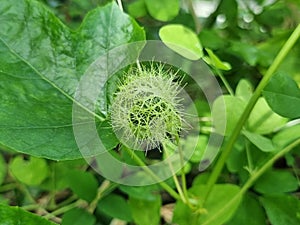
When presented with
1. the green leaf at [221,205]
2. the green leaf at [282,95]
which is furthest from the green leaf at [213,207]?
the green leaf at [282,95]

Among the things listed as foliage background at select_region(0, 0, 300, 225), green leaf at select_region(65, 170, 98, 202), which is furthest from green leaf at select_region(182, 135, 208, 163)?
green leaf at select_region(65, 170, 98, 202)

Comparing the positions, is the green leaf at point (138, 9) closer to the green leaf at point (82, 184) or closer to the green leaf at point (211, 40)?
the green leaf at point (211, 40)

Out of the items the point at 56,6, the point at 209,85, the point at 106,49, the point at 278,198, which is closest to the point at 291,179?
the point at 278,198

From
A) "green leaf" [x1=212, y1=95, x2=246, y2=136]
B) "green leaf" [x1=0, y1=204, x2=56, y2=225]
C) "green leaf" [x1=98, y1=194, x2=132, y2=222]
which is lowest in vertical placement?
"green leaf" [x1=98, y1=194, x2=132, y2=222]

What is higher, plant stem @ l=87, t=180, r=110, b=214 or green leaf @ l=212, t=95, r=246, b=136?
green leaf @ l=212, t=95, r=246, b=136

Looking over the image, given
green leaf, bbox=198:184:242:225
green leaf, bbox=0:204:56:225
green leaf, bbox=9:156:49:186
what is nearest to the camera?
green leaf, bbox=0:204:56:225

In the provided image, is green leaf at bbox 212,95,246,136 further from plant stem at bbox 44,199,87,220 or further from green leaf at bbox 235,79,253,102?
plant stem at bbox 44,199,87,220

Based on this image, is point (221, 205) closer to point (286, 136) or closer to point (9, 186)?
point (286, 136)
